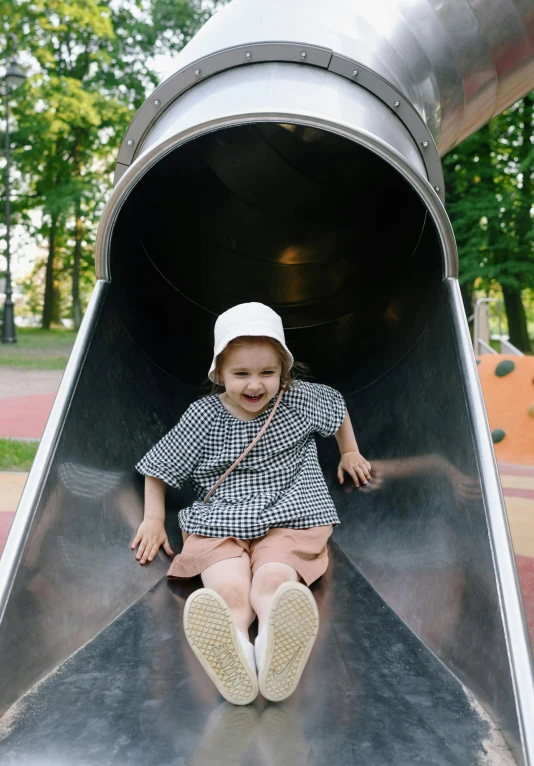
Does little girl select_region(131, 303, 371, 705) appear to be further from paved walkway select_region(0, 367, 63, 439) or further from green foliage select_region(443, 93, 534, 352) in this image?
green foliage select_region(443, 93, 534, 352)

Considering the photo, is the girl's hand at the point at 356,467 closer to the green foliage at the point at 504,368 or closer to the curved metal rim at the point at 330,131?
the curved metal rim at the point at 330,131

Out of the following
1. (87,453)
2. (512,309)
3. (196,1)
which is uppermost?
(196,1)

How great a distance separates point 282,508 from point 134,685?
2.49 ft

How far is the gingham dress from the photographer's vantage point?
2.41 metres

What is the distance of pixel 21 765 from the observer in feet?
4.80

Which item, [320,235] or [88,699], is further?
[320,235]

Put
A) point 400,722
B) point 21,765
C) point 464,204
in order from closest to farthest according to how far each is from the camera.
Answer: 1. point 21,765
2. point 400,722
3. point 464,204

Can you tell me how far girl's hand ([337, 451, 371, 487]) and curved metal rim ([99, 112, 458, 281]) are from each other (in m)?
0.74

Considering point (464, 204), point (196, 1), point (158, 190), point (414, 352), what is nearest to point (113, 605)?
point (414, 352)

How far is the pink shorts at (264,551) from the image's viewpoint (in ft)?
7.23

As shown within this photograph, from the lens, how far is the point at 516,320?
15.8 meters

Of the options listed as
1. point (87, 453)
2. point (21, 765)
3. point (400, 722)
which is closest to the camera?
point (21, 765)

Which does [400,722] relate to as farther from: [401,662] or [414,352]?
[414,352]

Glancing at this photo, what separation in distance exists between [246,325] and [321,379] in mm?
1214
